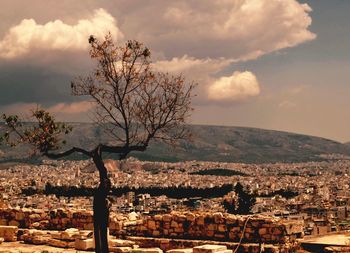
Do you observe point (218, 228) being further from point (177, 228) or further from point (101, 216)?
point (101, 216)

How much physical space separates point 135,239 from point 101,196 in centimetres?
489

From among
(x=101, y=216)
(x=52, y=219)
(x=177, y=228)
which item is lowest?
(x=52, y=219)

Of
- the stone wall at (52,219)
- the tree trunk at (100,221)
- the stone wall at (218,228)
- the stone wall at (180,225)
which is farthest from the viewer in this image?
the stone wall at (52,219)

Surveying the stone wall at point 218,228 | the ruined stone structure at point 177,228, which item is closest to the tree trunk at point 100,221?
the ruined stone structure at point 177,228

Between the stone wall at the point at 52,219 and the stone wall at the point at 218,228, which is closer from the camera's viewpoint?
the stone wall at the point at 218,228

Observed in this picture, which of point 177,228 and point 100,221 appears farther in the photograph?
point 177,228

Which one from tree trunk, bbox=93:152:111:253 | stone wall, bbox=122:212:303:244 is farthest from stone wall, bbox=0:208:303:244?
tree trunk, bbox=93:152:111:253

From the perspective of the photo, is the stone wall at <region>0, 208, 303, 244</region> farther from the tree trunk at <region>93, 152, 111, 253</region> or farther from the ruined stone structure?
the tree trunk at <region>93, 152, 111, 253</region>

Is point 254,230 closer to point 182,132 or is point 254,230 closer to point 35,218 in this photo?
point 182,132

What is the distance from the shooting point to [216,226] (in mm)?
18641

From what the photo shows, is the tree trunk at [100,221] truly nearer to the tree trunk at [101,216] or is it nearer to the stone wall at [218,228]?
the tree trunk at [101,216]

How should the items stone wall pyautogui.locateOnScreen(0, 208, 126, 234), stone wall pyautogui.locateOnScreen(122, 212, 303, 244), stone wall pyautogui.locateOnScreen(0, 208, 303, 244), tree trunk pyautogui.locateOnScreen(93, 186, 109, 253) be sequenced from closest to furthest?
1. tree trunk pyautogui.locateOnScreen(93, 186, 109, 253)
2. stone wall pyautogui.locateOnScreen(122, 212, 303, 244)
3. stone wall pyautogui.locateOnScreen(0, 208, 303, 244)
4. stone wall pyautogui.locateOnScreen(0, 208, 126, 234)

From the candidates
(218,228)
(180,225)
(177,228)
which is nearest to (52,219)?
(177,228)

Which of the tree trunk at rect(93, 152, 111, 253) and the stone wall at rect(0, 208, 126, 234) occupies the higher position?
the tree trunk at rect(93, 152, 111, 253)
